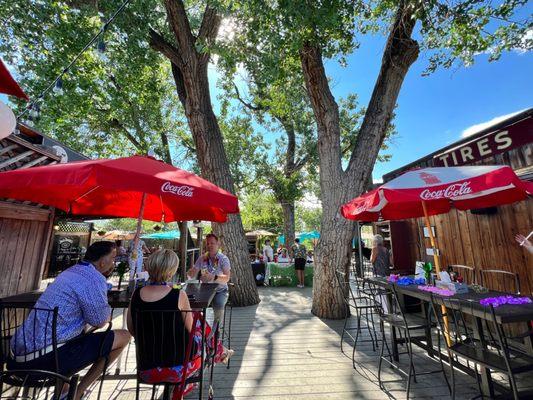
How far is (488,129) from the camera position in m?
4.97

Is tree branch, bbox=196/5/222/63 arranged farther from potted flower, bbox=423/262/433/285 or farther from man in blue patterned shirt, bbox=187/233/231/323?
potted flower, bbox=423/262/433/285

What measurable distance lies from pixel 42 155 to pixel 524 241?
300 inches

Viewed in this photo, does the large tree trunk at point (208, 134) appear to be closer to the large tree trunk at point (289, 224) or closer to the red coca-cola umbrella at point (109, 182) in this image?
the red coca-cola umbrella at point (109, 182)

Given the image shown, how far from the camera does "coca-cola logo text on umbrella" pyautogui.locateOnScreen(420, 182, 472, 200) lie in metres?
2.76

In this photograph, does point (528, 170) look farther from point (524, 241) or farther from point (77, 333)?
point (77, 333)

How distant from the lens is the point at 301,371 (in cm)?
328

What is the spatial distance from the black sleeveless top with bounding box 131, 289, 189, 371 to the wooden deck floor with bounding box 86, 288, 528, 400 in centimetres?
111

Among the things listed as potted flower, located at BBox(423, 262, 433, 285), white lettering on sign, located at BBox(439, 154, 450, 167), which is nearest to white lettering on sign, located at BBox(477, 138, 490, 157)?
white lettering on sign, located at BBox(439, 154, 450, 167)

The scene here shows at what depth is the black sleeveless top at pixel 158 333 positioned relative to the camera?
81.2 inches

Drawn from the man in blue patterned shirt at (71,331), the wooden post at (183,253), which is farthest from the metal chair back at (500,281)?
Result: the wooden post at (183,253)

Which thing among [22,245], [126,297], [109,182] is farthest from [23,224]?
[109,182]

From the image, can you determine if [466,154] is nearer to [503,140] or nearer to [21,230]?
[503,140]

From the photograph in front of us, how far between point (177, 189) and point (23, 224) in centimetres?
421

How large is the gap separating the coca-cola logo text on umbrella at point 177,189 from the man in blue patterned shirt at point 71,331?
3.02 feet
